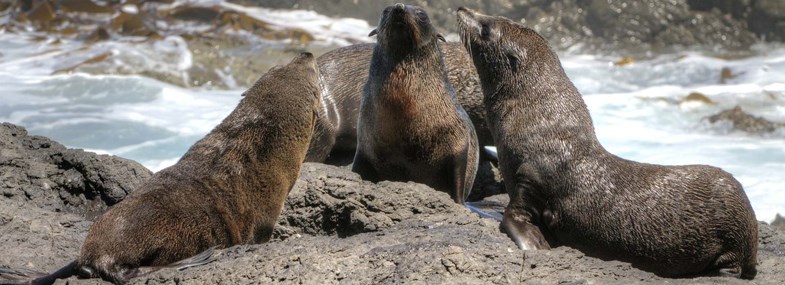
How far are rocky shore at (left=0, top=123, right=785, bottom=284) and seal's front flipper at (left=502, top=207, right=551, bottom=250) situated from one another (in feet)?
0.35

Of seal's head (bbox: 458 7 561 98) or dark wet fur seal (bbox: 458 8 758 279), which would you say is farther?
seal's head (bbox: 458 7 561 98)

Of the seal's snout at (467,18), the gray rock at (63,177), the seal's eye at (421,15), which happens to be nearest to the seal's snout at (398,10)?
the seal's eye at (421,15)

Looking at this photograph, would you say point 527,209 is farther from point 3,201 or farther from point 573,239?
point 3,201

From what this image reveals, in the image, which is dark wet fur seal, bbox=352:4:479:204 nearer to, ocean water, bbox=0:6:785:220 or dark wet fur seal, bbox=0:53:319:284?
dark wet fur seal, bbox=0:53:319:284

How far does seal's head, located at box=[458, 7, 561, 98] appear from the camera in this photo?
704 centimetres

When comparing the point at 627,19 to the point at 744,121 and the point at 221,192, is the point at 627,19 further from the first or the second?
the point at 221,192

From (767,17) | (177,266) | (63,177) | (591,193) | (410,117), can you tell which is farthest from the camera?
(767,17)

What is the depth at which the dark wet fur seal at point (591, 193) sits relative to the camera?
6.07 metres

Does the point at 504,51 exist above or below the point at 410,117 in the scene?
above

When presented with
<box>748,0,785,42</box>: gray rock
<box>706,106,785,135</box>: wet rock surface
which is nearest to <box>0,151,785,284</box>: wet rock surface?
<box>706,106,785,135</box>: wet rock surface

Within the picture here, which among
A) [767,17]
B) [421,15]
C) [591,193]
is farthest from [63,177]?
[767,17]

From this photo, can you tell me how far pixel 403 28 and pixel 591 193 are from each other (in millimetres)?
1947

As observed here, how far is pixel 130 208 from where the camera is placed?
5648 millimetres

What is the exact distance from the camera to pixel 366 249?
5.20m
